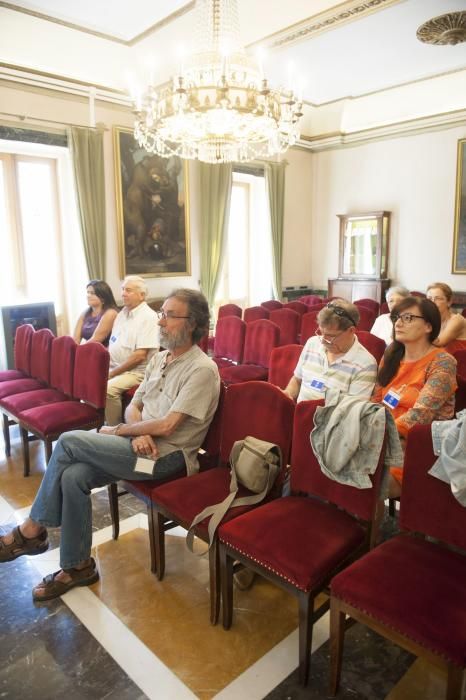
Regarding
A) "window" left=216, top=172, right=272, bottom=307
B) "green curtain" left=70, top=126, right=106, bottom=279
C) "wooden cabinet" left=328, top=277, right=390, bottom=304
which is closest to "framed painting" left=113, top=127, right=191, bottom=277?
"green curtain" left=70, top=126, right=106, bottom=279

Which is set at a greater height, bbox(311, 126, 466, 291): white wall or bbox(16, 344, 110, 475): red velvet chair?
bbox(311, 126, 466, 291): white wall

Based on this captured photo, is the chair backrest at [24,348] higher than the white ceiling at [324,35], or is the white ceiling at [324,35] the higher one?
the white ceiling at [324,35]

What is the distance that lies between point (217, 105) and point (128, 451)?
2756 mm

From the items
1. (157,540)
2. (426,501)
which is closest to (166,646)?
(157,540)

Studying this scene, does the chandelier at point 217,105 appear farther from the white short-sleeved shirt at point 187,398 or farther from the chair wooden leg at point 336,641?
the chair wooden leg at point 336,641

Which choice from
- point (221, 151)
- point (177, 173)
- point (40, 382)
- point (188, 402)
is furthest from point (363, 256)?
point (188, 402)

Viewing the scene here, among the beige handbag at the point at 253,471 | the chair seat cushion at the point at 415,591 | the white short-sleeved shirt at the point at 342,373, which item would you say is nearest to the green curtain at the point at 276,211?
the white short-sleeved shirt at the point at 342,373

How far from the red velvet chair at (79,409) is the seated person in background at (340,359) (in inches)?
53.8

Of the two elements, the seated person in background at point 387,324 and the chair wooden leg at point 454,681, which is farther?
the seated person in background at point 387,324

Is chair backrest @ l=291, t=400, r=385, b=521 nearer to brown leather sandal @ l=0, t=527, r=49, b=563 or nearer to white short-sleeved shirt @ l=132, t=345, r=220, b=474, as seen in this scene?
white short-sleeved shirt @ l=132, t=345, r=220, b=474

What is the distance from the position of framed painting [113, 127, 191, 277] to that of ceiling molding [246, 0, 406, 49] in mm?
1911

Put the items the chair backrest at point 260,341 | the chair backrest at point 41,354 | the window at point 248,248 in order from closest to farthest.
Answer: the chair backrest at point 41,354, the chair backrest at point 260,341, the window at point 248,248

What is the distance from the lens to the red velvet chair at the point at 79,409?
304cm

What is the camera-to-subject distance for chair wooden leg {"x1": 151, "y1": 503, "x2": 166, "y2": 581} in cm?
220
